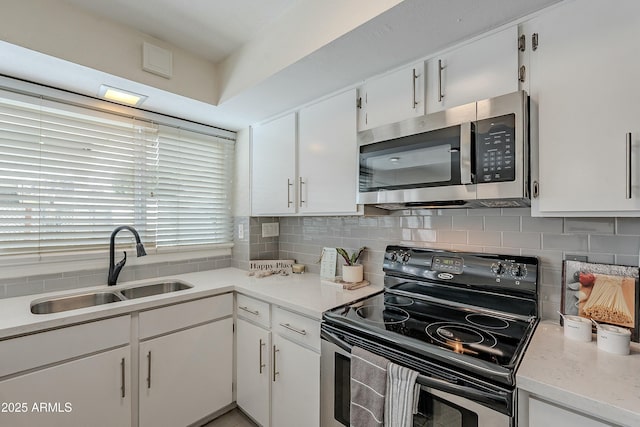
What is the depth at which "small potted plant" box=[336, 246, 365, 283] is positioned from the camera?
2.00m

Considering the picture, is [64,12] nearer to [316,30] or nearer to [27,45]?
[27,45]

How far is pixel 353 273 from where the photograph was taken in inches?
78.7

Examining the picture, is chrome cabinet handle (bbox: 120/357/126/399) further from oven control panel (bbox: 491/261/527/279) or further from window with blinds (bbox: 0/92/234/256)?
oven control panel (bbox: 491/261/527/279)

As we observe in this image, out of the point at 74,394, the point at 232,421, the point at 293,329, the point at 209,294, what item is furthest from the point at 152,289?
the point at 293,329

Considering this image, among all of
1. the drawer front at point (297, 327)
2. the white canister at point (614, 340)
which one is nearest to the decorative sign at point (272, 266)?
the drawer front at point (297, 327)

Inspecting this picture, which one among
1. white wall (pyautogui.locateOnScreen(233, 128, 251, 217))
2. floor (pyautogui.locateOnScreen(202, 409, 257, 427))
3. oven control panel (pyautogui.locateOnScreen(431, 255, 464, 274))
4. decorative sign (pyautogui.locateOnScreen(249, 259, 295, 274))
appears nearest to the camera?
oven control panel (pyautogui.locateOnScreen(431, 255, 464, 274))

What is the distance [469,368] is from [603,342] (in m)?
0.53

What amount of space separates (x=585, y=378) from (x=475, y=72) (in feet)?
3.89

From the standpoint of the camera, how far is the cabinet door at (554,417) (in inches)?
32.7

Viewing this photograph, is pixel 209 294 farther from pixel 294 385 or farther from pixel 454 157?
pixel 454 157

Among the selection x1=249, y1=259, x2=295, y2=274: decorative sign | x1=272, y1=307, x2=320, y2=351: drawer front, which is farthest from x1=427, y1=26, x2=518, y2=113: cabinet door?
x1=249, y1=259, x2=295, y2=274: decorative sign

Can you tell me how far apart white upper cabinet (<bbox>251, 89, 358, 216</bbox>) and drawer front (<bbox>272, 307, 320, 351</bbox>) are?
66cm

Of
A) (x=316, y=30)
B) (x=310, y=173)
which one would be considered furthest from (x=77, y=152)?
(x=316, y=30)

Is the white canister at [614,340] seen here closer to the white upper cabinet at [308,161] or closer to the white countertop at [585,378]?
the white countertop at [585,378]
